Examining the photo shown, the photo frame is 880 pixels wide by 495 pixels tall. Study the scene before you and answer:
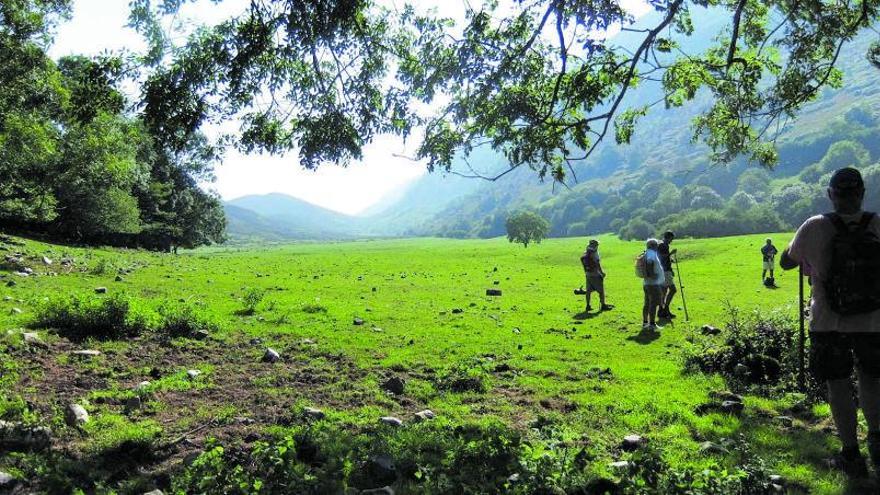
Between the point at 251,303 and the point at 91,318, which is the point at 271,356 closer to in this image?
the point at 91,318

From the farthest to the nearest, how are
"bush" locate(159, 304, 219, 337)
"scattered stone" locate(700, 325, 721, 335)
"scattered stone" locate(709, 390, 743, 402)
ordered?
1. "scattered stone" locate(700, 325, 721, 335)
2. "bush" locate(159, 304, 219, 337)
3. "scattered stone" locate(709, 390, 743, 402)

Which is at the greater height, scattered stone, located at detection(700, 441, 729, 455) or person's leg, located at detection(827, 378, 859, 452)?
person's leg, located at detection(827, 378, 859, 452)

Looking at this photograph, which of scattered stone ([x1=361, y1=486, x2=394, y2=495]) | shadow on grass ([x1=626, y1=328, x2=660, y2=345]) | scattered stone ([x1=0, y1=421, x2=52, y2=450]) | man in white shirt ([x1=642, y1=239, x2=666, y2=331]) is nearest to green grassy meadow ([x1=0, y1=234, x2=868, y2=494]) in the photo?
shadow on grass ([x1=626, y1=328, x2=660, y2=345])

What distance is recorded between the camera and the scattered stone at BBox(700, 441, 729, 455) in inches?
260

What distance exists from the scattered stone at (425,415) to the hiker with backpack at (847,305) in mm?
5128

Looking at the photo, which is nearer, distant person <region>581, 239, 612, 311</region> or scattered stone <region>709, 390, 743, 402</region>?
scattered stone <region>709, 390, 743, 402</region>

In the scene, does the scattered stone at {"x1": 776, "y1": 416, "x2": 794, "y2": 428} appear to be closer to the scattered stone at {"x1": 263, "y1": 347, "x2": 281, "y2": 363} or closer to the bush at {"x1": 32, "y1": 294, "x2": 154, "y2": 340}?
the scattered stone at {"x1": 263, "y1": 347, "x2": 281, "y2": 363}

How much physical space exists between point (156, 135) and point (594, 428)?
992 cm

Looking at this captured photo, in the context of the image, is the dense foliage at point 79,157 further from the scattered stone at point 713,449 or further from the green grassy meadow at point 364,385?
the scattered stone at point 713,449

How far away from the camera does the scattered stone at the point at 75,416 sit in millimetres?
6854

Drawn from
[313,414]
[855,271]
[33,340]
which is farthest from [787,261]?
[33,340]

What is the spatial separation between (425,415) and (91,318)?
27.8ft

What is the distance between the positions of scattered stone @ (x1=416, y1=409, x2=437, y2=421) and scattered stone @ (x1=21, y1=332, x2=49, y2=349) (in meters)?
7.88

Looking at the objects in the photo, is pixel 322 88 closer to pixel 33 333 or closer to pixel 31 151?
pixel 33 333
